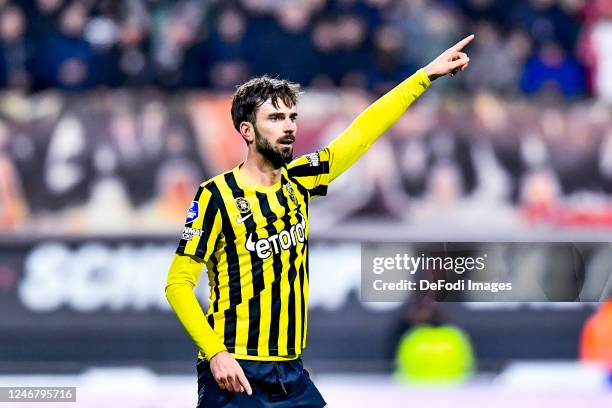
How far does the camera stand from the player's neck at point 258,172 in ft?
14.9

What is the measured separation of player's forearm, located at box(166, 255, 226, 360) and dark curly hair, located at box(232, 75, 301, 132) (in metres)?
0.63

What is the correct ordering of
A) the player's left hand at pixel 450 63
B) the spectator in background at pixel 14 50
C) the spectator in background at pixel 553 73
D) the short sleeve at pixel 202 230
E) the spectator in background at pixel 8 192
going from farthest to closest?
1. the spectator in background at pixel 553 73
2. the spectator in background at pixel 14 50
3. the spectator in background at pixel 8 192
4. the player's left hand at pixel 450 63
5. the short sleeve at pixel 202 230

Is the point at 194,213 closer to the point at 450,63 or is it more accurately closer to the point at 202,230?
the point at 202,230

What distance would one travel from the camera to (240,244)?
442cm

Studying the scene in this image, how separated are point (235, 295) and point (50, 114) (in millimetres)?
5796

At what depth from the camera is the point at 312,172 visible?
471cm

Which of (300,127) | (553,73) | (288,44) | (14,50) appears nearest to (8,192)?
(14,50)

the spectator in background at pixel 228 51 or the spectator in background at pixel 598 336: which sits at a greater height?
the spectator in background at pixel 228 51

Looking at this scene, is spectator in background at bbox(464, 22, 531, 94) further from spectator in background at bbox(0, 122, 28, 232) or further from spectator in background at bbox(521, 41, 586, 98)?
spectator in background at bbox(0, 122, 28, 232)

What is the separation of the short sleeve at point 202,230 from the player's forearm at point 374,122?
2.05 ft

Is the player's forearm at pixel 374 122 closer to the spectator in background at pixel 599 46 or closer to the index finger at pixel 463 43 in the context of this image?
the index finger at pixel 463 43

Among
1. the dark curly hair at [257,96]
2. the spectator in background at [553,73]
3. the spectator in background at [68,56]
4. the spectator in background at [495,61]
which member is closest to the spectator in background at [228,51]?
the spectator in background at [68,56]

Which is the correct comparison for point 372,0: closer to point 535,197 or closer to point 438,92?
point 438,92

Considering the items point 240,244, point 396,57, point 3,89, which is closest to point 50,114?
point 3,89
